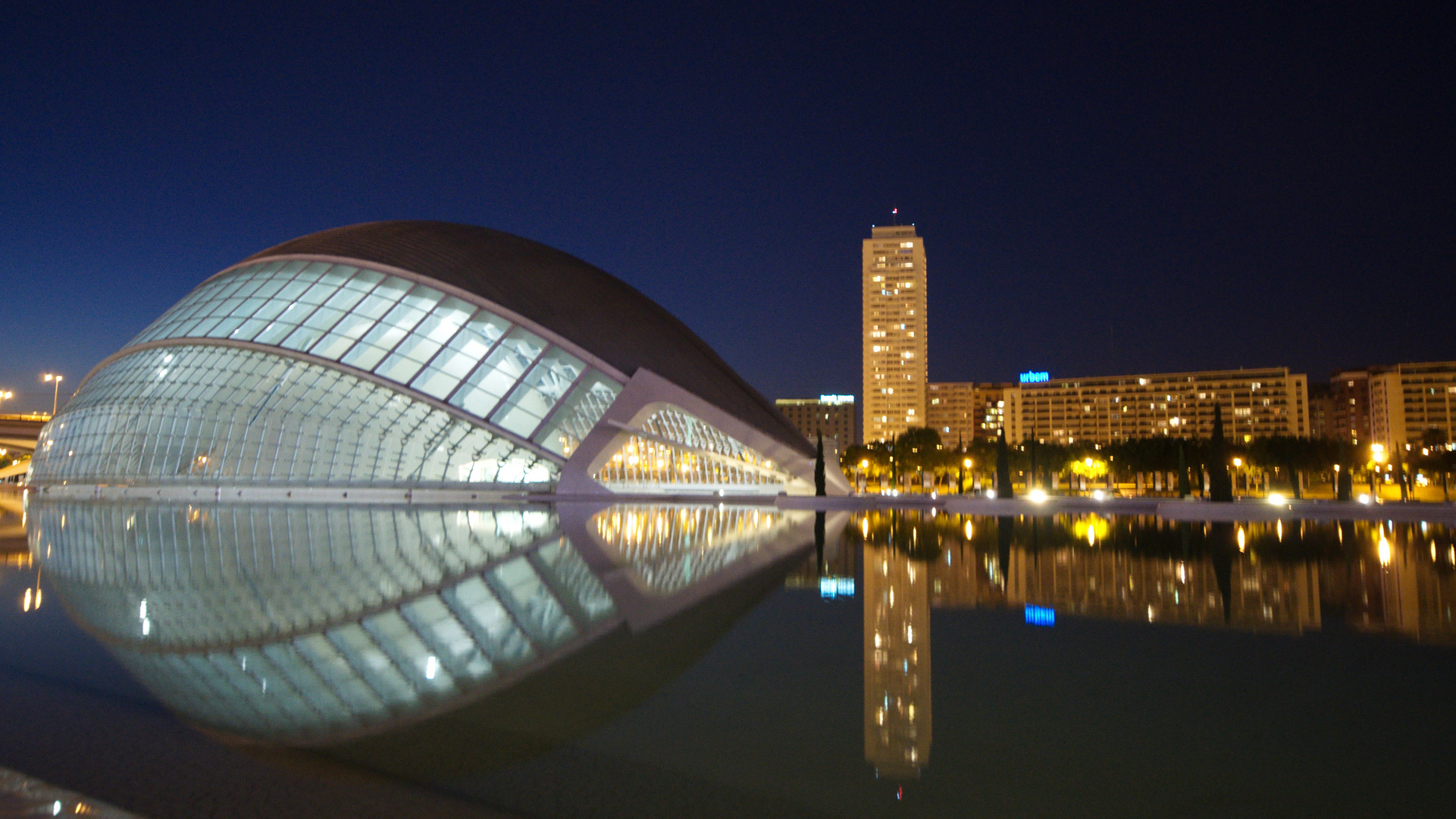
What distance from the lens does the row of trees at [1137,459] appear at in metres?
63.2

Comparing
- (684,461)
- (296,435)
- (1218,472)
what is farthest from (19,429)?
(1218,472)

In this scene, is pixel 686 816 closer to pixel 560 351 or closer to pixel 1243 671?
pixel 1243 671

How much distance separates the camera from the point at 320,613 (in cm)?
916

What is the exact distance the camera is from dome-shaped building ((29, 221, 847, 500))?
118 feet

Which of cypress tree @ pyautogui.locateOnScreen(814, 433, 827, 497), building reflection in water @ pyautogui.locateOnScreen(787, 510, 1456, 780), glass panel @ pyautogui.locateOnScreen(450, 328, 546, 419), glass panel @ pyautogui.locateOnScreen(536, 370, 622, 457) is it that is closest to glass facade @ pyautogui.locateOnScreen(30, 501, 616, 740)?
building reflection in water @ pyautogui.locateOnScreen(787, 510, 1456, 780)

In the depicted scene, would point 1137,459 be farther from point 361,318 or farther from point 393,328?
point 361,318

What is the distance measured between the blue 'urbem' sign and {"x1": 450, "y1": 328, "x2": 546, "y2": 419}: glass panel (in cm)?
2785

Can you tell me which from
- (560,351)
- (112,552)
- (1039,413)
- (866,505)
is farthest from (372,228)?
(1039,413)

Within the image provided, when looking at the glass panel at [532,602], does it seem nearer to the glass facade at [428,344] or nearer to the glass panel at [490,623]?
the glass panel at [490,623]

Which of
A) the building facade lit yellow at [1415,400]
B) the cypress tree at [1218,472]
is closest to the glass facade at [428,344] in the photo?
the cypress tree at [1218,472]

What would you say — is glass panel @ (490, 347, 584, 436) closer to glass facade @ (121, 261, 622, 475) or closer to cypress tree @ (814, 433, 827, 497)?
glass facade @ (121, 261, 622, 475)

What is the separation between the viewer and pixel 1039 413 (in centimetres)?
18500

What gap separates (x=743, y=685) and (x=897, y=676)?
1.16 m

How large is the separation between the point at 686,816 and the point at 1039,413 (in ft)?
628
